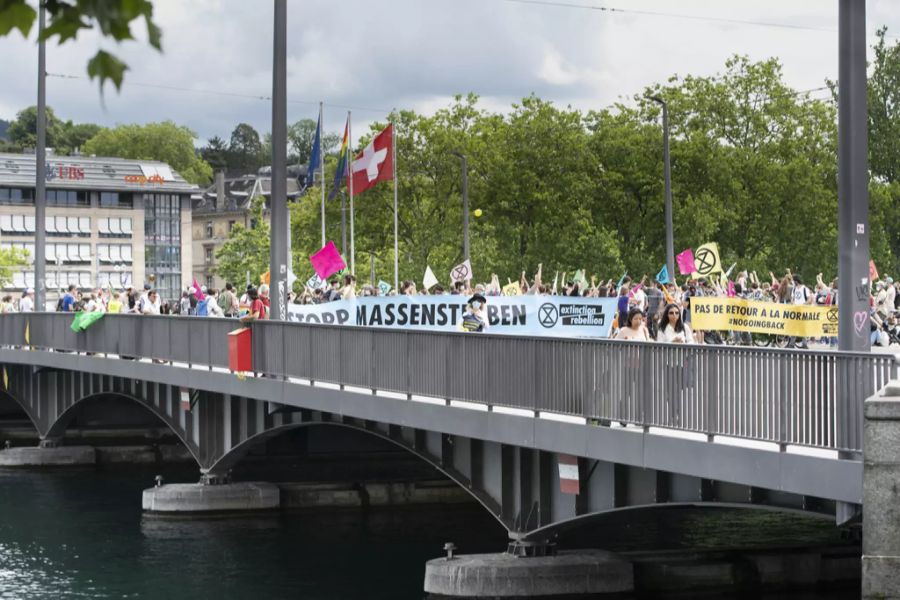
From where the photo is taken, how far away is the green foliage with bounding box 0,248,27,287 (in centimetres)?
13600

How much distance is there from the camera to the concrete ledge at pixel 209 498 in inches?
1310

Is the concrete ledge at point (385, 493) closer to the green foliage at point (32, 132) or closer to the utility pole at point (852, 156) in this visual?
the utility pole at point (852, 156)

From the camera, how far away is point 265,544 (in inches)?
1187

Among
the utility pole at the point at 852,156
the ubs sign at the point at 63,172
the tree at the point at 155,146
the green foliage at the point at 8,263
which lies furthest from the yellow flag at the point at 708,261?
the tree at the point at 155,146

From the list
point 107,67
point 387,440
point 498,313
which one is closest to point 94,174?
point 387,440

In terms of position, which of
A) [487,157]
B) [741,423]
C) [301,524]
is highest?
[487,157]

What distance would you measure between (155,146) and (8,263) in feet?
157

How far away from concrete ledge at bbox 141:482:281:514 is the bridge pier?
73.9 ft

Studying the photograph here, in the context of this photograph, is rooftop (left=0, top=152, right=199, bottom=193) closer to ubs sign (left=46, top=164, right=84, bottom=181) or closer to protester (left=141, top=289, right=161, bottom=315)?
ubs sign (left=46, top=164, right=84, bottom=181)

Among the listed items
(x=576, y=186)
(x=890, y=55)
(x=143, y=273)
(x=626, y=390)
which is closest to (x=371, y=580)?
(x=626, y=390)

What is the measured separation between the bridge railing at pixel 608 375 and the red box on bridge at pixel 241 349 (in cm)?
12

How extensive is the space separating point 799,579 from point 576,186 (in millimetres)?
45743

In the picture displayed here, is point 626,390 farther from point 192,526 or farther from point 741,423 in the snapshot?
point 192,526

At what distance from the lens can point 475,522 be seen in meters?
32.7
